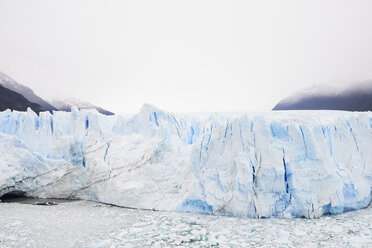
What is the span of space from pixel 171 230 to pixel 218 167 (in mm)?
2107

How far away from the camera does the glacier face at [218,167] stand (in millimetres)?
6160

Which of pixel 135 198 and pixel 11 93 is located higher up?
pixel 11 93

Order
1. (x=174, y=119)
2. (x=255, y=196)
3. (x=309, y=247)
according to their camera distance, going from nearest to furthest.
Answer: (x=309, y=247)
(x=255, y=196)
(x=174, y=119)

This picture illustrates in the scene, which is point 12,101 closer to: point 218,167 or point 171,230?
point 218,167

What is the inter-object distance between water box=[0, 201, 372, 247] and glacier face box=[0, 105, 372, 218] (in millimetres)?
445

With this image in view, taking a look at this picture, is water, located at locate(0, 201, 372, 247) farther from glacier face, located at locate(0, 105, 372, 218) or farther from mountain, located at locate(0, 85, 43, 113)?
mountain, located at locate(0, 85, 43, 113)

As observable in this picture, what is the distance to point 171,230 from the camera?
546cm

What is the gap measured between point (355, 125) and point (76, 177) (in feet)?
29.8

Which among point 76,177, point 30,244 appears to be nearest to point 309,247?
point 30,244

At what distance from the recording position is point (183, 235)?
5.19m

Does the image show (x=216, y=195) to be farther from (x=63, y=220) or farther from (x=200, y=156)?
(x=63, y=220)

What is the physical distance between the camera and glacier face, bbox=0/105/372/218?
20.2 feet

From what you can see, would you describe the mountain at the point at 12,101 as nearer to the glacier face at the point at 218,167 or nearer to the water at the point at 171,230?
the glacier face at the point at 218,167

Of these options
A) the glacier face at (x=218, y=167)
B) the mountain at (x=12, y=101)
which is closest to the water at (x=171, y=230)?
the glacier face at (x=218, y=167)
